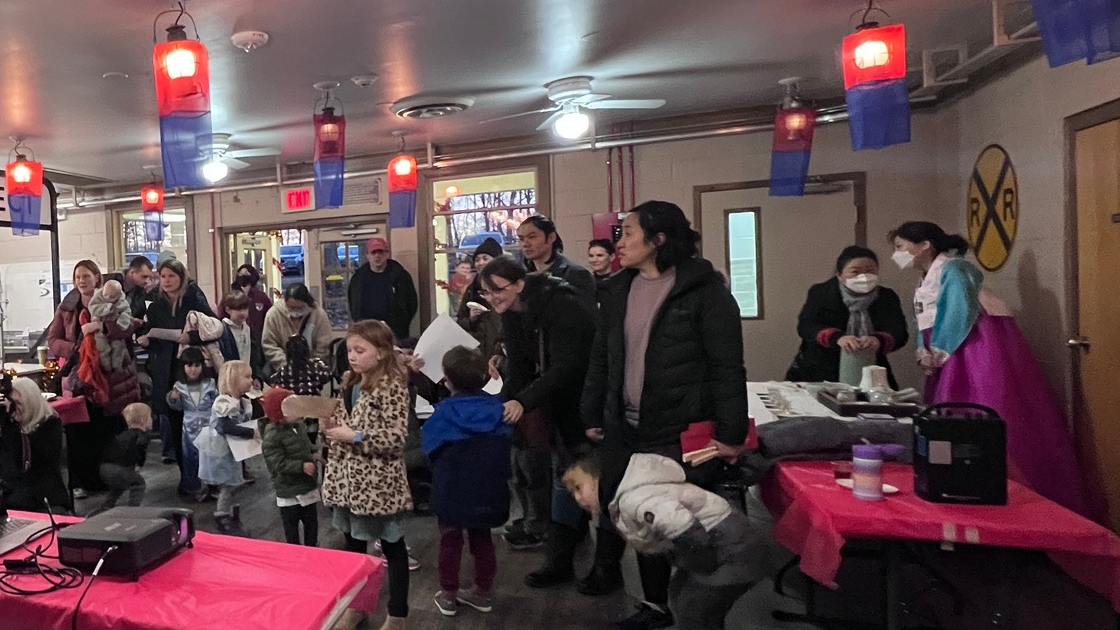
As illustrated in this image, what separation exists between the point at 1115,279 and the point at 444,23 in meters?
3.09

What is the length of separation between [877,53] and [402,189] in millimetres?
3064

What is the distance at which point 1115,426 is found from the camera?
2.94 m

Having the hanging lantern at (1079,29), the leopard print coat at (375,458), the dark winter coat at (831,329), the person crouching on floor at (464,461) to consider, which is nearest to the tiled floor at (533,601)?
the person crouching on floor at (464,461)

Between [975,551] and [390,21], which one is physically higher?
[390,21]

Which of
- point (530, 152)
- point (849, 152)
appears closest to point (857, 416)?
point (849, 152)

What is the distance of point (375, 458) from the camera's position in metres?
2.32

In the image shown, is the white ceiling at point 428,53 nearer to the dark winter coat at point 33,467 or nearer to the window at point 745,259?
the window at point 745,259

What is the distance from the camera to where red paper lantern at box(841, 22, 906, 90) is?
2674mm

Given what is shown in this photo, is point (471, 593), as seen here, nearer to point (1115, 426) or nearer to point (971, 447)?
point (971, 447)

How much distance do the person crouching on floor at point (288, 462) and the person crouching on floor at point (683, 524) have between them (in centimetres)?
133

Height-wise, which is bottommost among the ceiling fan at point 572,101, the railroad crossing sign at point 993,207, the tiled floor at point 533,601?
the tiled floor at point 533,601

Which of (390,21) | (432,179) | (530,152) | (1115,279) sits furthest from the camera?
(432,179)

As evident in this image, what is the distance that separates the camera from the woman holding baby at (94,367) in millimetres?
3838

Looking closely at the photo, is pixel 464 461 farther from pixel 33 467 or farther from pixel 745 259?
pixel 745 259
